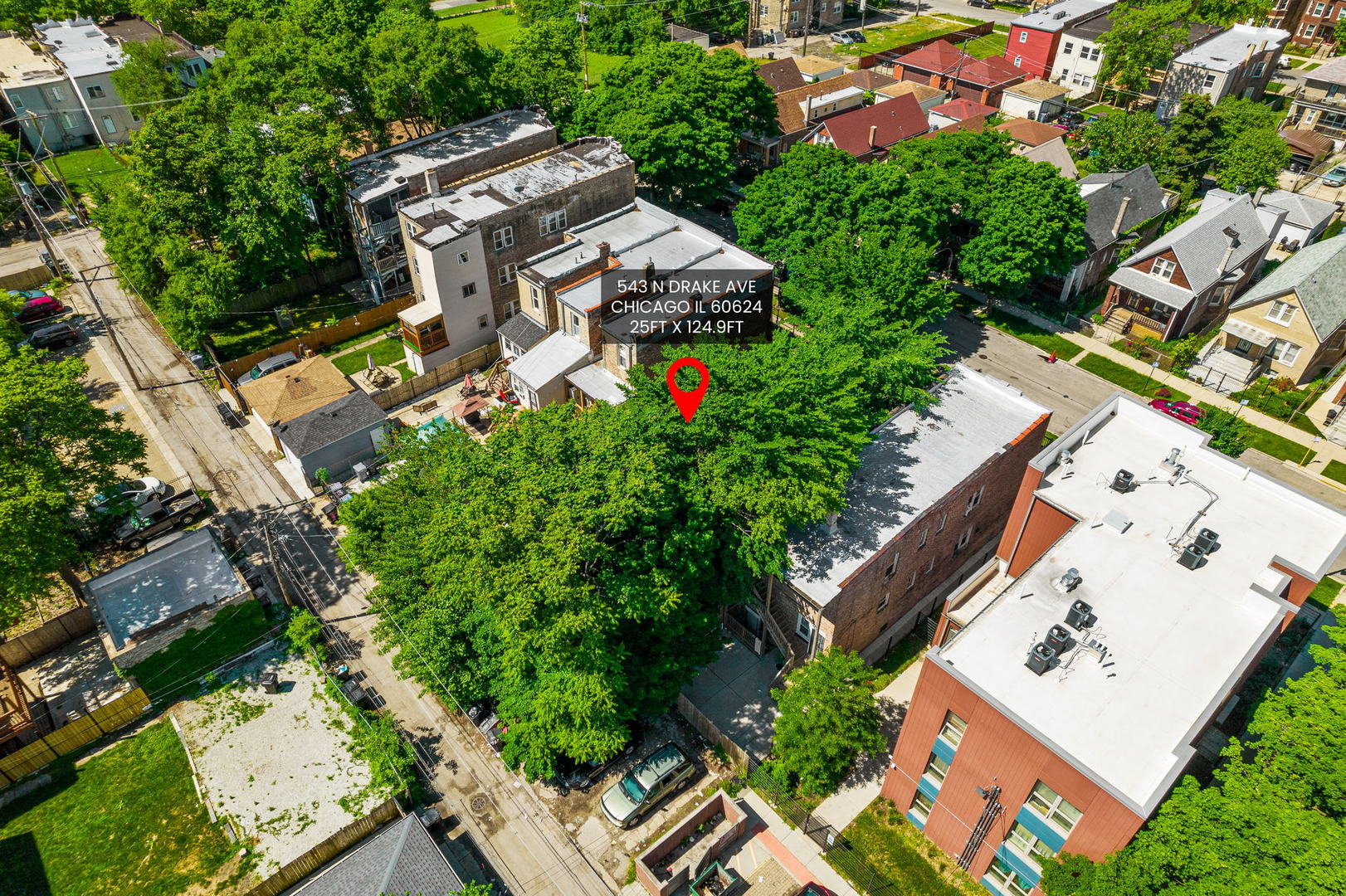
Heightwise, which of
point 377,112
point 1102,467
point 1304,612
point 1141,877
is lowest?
point 1304,612

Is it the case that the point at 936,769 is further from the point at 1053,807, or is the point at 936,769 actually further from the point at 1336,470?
the point at 1336,470

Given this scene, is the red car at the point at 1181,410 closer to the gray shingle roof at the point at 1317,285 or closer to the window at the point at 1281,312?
the window at the point at 1281,312

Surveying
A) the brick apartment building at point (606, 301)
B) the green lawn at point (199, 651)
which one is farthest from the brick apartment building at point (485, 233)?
the green lawn at point (199, 651)

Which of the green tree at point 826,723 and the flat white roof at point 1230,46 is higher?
the flat white roof at point 1230,46

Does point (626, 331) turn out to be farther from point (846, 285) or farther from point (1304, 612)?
point (1304, 612)

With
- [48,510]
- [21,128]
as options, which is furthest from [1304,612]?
[21,128]
